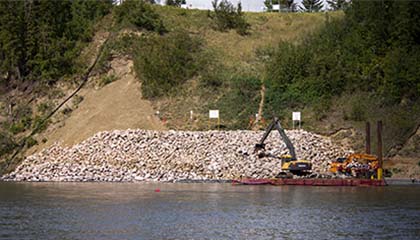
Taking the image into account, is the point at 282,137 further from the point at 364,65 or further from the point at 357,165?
the point at 364,65

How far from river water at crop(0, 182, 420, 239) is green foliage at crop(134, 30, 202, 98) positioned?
22.0m

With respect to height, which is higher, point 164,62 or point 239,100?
point 164,62

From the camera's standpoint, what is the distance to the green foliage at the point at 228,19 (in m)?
90.1

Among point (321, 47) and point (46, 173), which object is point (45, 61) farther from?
point (321, 47)

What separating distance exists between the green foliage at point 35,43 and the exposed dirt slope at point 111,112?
5.06 meters

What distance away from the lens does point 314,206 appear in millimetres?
44062

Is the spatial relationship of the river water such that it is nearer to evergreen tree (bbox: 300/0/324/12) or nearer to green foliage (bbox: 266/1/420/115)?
green foliage (bbox: 266/1/420/115)

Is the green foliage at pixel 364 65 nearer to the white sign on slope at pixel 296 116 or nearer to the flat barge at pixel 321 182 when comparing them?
the white sign on slope at pixel 296 116

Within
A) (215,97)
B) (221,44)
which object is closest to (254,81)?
(215,97)

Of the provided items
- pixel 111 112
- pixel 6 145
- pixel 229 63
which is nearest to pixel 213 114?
pixel 111 112

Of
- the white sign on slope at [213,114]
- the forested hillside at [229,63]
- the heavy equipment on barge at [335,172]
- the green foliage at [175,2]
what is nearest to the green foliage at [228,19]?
the forested hillside at [229,63]

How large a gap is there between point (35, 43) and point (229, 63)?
1989 cm

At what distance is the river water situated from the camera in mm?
34969

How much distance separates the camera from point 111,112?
74188 millimetres
